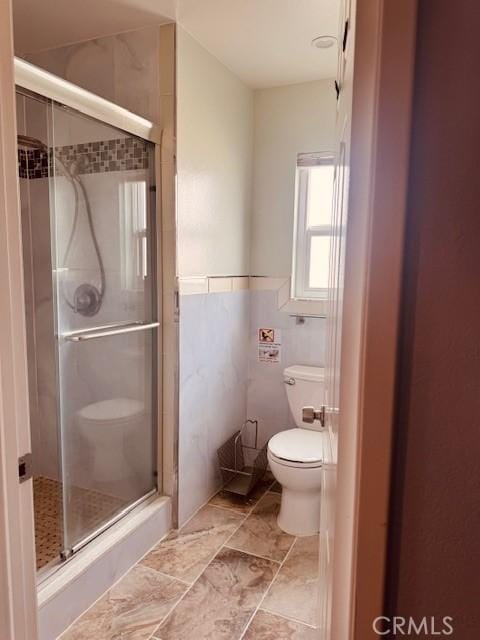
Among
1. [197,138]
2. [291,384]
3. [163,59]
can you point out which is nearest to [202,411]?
[291,384]

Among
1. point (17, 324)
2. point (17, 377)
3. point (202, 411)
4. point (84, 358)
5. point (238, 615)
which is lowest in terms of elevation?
point (238, 615)

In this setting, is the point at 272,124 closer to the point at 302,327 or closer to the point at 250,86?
the point at 250,86

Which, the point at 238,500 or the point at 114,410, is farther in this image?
the point at 238,500

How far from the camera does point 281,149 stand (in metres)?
2.60

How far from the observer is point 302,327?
2.63m

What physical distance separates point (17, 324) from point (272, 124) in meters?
2.24

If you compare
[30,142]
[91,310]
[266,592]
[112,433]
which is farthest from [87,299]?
[266,592]

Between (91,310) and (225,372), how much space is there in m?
0.91

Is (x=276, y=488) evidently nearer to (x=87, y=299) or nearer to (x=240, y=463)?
(x=240, y=463)

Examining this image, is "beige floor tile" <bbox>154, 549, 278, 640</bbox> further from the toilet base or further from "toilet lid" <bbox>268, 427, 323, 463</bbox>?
"toilet lid" <bbox>268, 427, 323, 463</bbox>

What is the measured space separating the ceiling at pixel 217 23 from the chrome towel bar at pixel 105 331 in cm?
135

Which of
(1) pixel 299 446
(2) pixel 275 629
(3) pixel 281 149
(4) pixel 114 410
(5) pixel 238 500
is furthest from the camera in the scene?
(3) pixel 281 149

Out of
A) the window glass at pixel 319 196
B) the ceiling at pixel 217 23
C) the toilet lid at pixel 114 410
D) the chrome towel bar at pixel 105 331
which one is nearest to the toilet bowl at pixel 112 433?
the toilet lid at pixel 114 410
